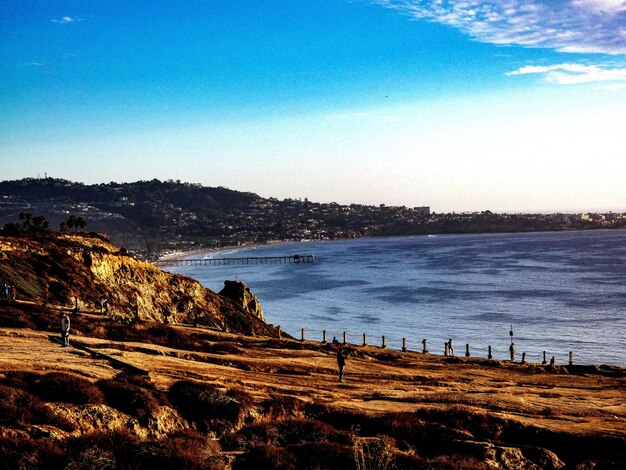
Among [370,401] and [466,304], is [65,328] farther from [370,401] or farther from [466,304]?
[466,304]

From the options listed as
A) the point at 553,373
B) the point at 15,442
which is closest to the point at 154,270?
the point at 553,373

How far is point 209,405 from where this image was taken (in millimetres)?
18406

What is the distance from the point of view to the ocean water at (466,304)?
200ft

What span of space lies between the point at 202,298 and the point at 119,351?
35.2m

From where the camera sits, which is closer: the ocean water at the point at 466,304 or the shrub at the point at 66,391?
the shrub at the point at 66,391

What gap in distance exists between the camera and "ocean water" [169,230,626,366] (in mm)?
61031

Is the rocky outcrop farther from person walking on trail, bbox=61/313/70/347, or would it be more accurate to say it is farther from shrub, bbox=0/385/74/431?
shrub, bbox=0/385/74/431

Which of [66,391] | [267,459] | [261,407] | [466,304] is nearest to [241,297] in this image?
[466,304]

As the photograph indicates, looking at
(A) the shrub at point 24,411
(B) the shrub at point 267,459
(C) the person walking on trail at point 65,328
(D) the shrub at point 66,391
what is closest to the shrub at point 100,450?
(A) the shrub at point 24,411

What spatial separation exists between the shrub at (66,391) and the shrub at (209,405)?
2324 millimetres

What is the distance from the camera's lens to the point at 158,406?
1775 cm

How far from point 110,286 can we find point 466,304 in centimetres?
5211

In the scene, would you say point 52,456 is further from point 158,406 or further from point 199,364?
point 199,364

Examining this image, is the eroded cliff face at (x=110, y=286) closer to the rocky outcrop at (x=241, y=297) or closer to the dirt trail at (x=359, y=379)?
the rocky outcrop at (x=241, y=297)
